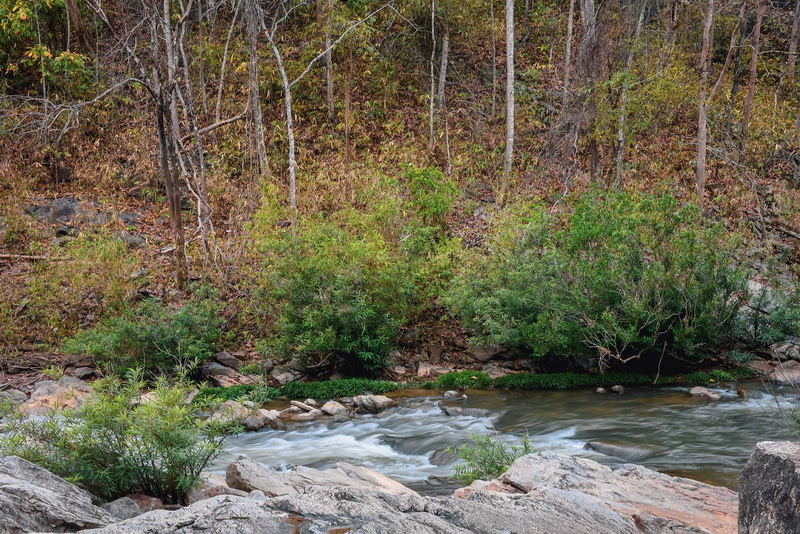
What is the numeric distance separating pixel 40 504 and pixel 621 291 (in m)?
9.69

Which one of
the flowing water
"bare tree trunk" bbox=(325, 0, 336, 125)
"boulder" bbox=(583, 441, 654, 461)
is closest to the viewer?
the flowing water

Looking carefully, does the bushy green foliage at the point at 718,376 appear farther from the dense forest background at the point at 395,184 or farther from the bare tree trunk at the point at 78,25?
the bare tree trunk at the point at 78,25

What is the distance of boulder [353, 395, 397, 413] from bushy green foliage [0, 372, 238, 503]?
5921mm

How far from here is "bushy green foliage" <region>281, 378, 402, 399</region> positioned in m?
12.2

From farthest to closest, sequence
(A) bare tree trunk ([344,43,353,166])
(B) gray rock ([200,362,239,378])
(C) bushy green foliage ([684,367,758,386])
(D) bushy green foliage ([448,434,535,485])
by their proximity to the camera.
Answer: (A) bare tree trunk ([344,43,353,166]) → (B) gray rock ([200,362,239,378]) → (C) bushy green foliage ([684,367,758,386]) → (D) bushy green foliage ([448,434,535,485])

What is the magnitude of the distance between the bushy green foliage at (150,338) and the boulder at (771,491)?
380 inches

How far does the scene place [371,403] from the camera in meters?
11.2

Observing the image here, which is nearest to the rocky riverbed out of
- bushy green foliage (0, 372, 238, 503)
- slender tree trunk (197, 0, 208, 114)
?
bushy green foliage (0, 372, 238, 503)

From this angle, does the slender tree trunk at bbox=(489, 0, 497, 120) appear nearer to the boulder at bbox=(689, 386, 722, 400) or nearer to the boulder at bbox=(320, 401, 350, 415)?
the boulder at bbox=(689, 386, 722, 400)

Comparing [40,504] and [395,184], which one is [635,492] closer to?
[40,504]

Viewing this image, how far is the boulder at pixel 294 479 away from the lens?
5660 millimetres

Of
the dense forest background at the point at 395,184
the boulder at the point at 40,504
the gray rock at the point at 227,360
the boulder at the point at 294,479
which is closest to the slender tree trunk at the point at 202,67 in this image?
the dense forest background at the point at 395,184

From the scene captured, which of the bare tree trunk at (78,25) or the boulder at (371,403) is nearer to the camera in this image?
the boulder at (371,403)

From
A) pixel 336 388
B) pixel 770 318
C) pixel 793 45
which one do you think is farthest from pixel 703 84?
pixel 336 388
